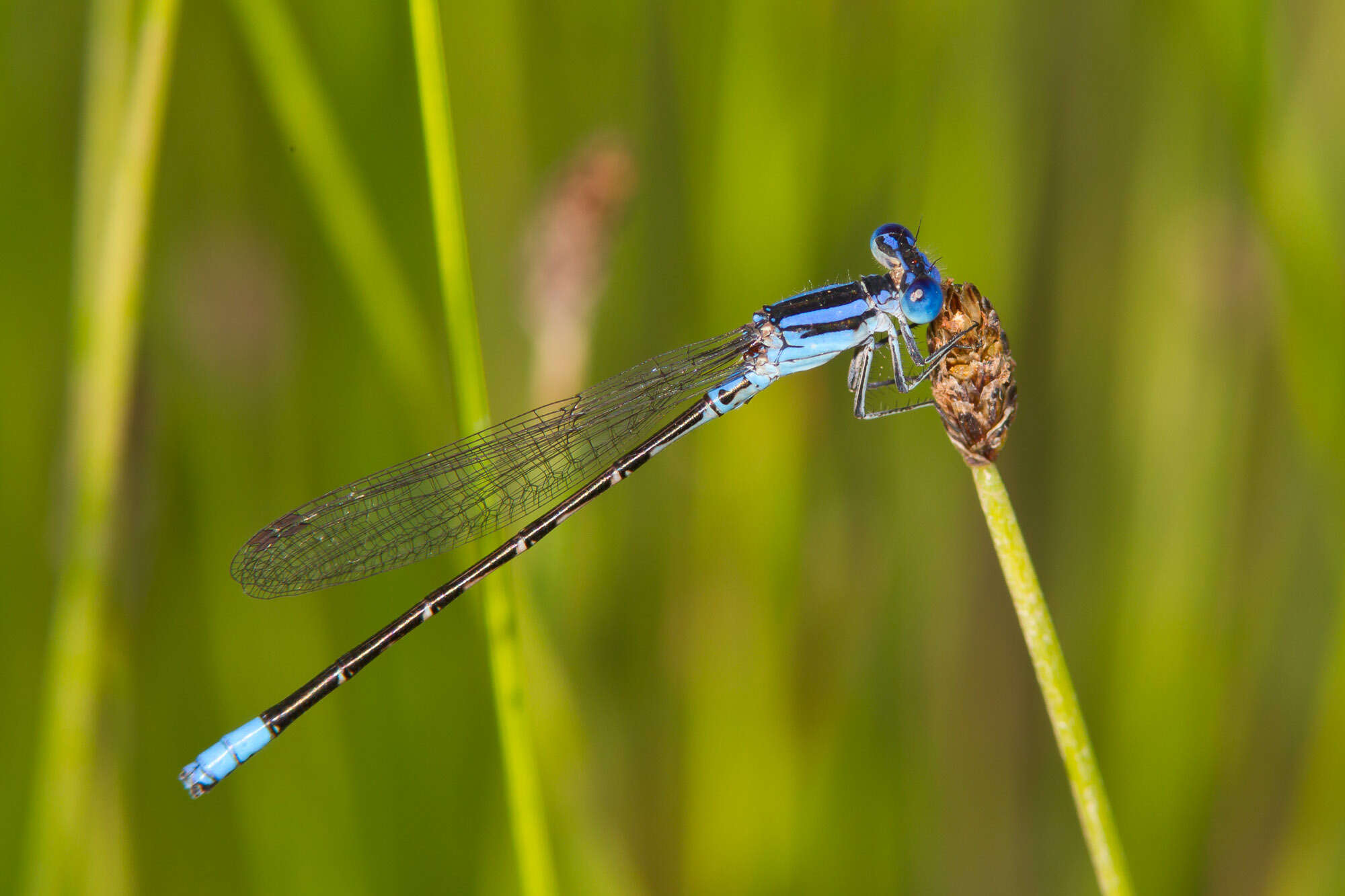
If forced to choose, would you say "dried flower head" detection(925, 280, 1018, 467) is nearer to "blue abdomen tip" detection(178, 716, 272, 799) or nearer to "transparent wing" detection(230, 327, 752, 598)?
"transparent wing" detection(230, 327, 752, 598)

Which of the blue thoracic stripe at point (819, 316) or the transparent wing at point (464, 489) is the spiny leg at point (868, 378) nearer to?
the blue thoracic stripe at point (819, 316)

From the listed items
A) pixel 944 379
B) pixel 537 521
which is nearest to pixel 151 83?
pixel 537 521


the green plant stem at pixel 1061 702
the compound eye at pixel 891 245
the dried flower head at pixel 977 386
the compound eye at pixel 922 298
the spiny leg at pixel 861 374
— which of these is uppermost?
the compound eye at pixel 891 245

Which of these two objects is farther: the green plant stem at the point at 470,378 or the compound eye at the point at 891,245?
the compound eye at the point at 891,245

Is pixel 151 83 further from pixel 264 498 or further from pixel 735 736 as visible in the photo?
pixel 735 736

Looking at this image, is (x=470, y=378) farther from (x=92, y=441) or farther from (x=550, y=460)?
(x=550, y=460)

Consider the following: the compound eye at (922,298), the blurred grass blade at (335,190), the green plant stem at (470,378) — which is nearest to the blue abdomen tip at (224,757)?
the blurred grass blade at (335,190)
